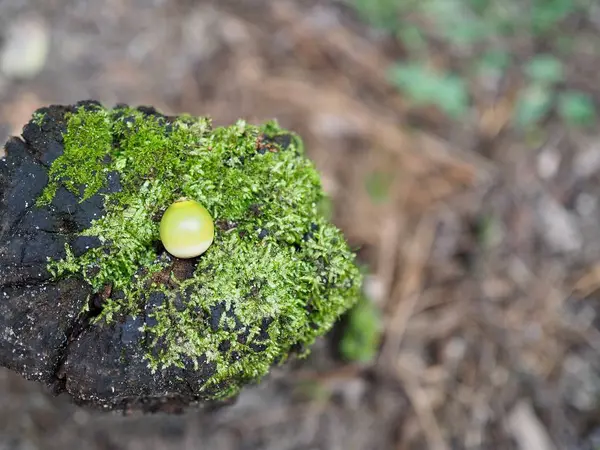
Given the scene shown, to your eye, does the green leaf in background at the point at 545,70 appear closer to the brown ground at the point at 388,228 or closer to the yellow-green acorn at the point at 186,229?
the brown ground at the point at 388,228

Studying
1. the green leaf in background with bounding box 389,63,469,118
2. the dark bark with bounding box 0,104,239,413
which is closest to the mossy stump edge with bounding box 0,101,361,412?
the dark bark with bounding box 0,104,239,413

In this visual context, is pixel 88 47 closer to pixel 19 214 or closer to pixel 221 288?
pixel 19 214

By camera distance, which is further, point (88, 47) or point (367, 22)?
point (367, 22)

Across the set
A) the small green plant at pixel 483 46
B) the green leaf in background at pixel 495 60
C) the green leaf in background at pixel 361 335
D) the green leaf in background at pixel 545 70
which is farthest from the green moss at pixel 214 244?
the green leaf in background at pixel 545 70

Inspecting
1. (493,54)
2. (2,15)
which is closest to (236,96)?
(2,15)

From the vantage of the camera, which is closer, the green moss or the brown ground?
the green moss

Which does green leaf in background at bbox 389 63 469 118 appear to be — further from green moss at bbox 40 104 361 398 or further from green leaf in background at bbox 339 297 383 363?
green moss at bbox 40 104 361 398
